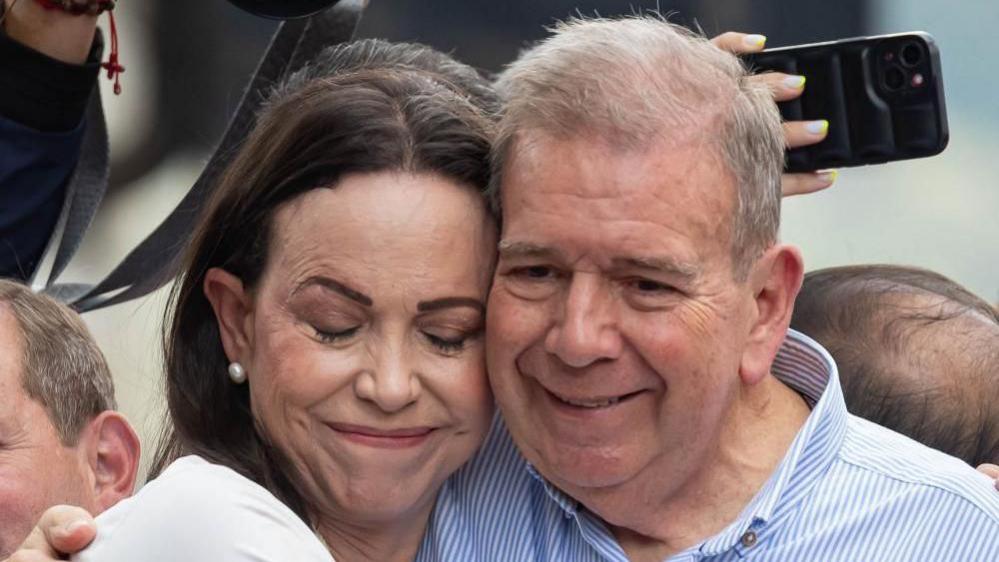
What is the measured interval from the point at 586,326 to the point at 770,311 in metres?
0.32

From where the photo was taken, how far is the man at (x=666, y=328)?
2.46m

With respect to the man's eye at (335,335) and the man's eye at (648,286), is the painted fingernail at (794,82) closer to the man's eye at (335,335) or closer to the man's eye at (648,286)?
the man's eye at (648,286)

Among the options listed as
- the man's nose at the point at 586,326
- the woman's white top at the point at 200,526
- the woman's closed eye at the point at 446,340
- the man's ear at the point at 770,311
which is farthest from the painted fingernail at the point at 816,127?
the woman's white top at the point at 200,526

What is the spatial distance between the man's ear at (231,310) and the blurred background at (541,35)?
0.83m

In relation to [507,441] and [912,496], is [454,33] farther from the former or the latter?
[912,496]

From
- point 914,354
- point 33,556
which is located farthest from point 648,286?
point 33,556

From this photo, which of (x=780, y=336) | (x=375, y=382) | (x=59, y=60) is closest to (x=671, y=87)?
(x=780, y=336)

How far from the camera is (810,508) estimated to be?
259 cm

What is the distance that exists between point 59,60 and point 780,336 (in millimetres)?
1218

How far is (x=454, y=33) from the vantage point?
145 inches

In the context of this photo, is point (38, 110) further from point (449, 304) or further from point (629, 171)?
point (629, 171)

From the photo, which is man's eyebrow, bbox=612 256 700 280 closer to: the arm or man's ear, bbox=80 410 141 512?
man's ear, bbox=80 410 141 512

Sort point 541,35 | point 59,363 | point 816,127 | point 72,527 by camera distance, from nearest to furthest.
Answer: point 72,527 < point 816,127 < point 59,363 < point 541,35

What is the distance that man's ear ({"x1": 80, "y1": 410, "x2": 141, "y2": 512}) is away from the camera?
2.91 meters
